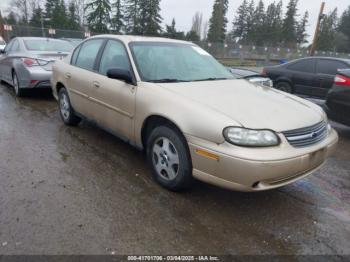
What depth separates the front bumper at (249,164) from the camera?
2652 millimetres

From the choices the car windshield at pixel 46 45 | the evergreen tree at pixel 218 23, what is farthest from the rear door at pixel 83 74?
the evergreen tree at pixel 218 23

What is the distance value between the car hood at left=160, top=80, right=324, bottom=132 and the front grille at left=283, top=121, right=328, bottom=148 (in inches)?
1.9

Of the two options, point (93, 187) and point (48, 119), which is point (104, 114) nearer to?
point (93, 187)

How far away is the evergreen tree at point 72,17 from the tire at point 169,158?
45497mm

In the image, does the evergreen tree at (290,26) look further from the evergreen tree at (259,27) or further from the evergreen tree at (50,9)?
the evergreen tree at (50,9)

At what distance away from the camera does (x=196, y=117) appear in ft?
9.50

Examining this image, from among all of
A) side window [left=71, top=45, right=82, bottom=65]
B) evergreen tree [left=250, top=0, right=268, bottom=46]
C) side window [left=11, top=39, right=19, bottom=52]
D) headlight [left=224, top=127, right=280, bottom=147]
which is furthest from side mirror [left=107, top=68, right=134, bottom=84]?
evergreen tree [left=250, top=0, right=268, bottom=46]

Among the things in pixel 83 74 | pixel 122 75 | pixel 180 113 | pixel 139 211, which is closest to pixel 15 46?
pixel 83 74

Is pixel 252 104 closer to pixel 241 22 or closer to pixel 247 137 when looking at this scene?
pixel 247 137

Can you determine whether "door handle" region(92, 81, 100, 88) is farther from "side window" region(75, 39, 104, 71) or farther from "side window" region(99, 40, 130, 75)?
"side window" region(75, 39, 104, 71)

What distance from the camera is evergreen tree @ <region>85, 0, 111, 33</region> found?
143 ft

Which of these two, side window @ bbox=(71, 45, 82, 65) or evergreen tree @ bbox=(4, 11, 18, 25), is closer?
side window @ bbox=(71, 45, 82, 65)

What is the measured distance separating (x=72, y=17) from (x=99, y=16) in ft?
20.8

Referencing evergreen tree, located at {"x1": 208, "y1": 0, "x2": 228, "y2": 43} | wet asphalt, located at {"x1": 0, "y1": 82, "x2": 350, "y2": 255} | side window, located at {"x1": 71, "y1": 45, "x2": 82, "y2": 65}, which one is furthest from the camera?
evergreen tree, located at {"x1": 208, "y1": 0, "x2": 228, "y2": 43}
